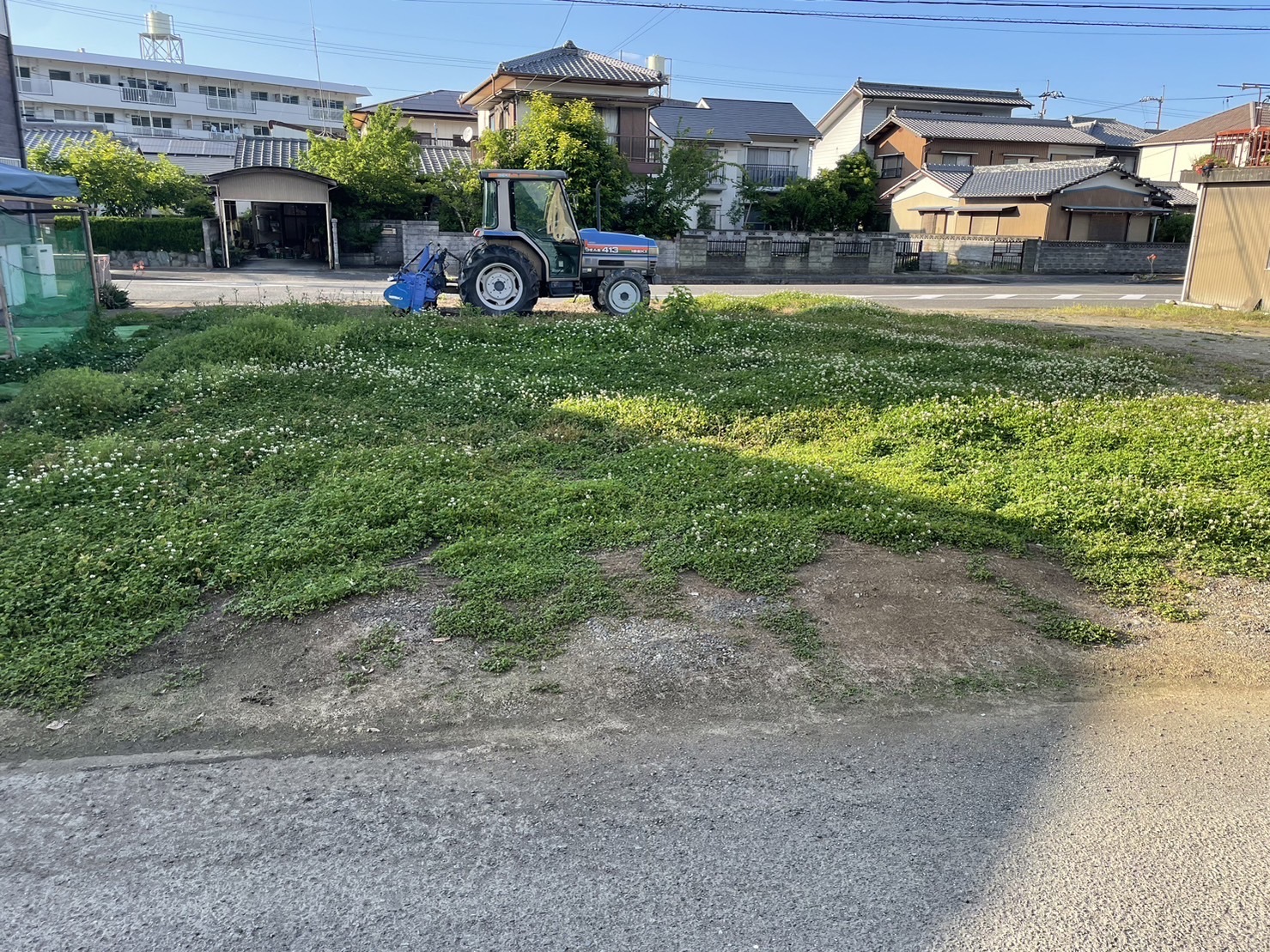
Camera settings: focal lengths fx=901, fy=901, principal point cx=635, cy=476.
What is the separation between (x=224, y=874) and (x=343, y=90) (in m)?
71.4

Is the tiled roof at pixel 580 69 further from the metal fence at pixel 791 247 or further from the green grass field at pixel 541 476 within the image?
the green grass field at pixel 541 476

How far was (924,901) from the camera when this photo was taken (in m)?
2.83

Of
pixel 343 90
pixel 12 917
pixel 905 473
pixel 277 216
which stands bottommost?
pixel 12 917

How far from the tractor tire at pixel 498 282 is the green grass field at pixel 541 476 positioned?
3.80 meters

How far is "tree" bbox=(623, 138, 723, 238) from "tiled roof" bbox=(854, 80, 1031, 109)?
24.0 meters

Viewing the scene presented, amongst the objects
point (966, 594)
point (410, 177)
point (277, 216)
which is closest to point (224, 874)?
point (966, 594)

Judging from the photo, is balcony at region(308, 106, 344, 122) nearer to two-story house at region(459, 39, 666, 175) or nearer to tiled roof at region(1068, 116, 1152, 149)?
two-story house at region(459, 39, 666, 175)

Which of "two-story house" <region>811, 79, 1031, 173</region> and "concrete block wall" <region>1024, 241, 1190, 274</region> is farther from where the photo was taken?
"two-story house" <region>811, 79, 1031, 173</region>

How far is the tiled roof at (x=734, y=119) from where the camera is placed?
149ft

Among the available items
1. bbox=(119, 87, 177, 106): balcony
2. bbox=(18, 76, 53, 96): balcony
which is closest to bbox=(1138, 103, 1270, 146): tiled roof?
bbox=(119, 87, 177, 106): balcony

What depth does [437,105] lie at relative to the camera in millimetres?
44438

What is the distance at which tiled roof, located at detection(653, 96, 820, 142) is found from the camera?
149 feet

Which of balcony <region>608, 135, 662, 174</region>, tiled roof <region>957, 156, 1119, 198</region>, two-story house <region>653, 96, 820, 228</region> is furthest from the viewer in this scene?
two-story house <region>653, 96, 820, 228</region>

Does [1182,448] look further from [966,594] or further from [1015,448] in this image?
[966,594]
